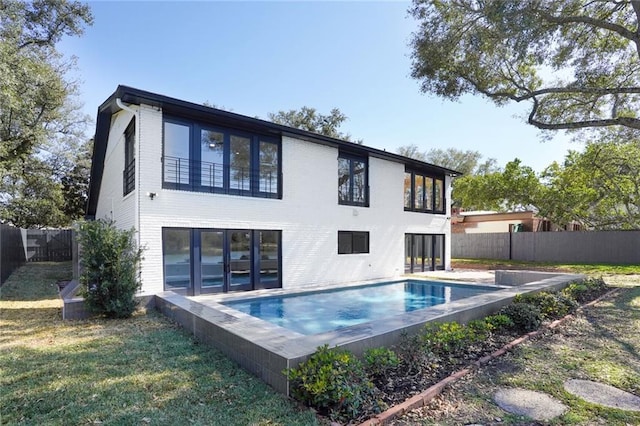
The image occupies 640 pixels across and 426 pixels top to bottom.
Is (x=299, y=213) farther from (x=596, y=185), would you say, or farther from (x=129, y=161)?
(x=596, y=185)

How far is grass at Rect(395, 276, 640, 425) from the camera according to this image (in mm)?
3338

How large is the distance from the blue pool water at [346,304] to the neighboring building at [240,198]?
4.00 ft

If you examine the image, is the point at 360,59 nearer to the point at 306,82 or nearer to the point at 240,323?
the point at 306,82

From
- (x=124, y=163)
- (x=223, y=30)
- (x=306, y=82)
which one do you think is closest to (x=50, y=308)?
(x=124, y=163)

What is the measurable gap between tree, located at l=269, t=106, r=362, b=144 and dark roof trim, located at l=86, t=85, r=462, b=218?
1382 cm

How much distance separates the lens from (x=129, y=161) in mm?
10219

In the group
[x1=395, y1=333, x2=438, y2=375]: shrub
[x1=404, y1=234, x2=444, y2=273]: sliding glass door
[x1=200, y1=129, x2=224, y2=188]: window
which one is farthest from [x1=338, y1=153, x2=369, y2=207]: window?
[x1=395, y1=333, x2=438, y2=375]: shrub

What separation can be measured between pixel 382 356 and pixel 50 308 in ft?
27.6

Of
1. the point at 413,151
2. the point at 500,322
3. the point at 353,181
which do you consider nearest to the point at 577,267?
the point at 353,181

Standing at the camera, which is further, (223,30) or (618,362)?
(223,30)

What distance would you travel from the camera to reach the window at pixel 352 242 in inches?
531

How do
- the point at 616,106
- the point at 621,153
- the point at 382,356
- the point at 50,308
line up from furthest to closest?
the point at 621,153
the point at 616,106
the point at 50,308
the point at 382,356

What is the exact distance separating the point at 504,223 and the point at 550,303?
2265 cm

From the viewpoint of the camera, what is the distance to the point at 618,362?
15.9 feet
